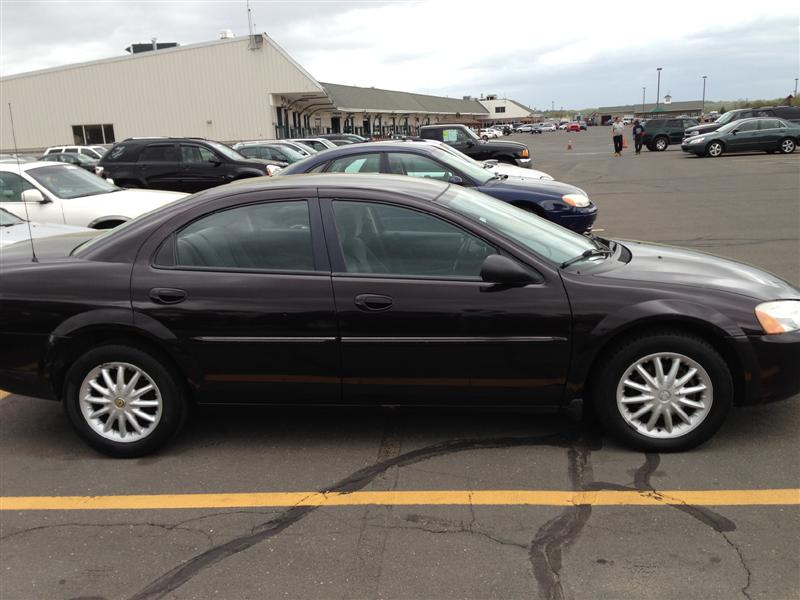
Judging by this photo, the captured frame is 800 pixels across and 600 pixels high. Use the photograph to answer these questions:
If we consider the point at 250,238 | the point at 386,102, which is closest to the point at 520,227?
the point at 250,238

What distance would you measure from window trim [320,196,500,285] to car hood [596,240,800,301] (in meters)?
0.65

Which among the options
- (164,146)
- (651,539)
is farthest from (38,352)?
(164,146)

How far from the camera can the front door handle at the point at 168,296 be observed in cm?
371

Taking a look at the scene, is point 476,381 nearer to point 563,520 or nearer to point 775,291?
point 563,520

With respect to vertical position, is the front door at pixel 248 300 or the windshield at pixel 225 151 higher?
the windshield at pixel 225 151

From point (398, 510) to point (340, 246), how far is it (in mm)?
1438


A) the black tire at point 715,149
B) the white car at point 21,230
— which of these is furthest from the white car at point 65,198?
the black tire at point 715,149

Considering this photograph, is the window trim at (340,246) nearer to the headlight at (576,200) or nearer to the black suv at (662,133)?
the headlight at (576,200)

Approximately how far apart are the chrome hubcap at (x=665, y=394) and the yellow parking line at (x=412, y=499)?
1.42 ft

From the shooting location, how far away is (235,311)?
3682 millimetres

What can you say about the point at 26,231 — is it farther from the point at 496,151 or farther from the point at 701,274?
the point at 496,151

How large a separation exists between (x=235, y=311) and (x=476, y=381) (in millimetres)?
1361

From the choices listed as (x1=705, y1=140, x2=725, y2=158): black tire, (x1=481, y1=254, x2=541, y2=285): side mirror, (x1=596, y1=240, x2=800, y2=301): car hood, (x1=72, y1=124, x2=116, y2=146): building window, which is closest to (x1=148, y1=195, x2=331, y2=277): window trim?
(x1=481, y1=254, x2=541, y2=285): side mirror

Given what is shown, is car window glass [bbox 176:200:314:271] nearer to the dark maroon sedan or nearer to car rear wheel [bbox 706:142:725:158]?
the dark maroon sedan
